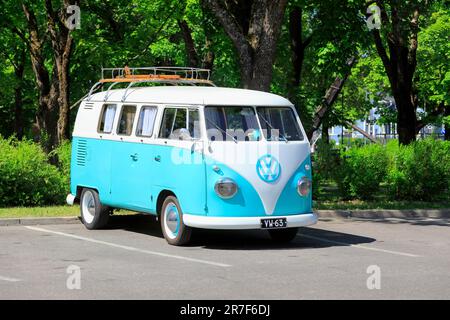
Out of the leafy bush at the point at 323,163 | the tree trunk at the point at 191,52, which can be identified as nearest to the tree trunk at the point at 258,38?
the leafy bush at the point at 323,163

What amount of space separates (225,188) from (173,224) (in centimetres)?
117

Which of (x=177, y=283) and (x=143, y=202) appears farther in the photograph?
(x=143, y=202)

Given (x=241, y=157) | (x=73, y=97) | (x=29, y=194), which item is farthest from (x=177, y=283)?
(x=73, y=97)

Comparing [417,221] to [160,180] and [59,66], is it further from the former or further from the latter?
[59,66]

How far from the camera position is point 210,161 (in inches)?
527

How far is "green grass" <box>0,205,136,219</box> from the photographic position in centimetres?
1717

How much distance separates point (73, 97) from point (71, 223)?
21.8m

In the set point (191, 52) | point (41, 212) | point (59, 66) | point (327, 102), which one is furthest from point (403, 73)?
point (41, 212)

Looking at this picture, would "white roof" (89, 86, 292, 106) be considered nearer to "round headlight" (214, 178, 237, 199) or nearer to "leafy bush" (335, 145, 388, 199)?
"round headlight" (214, 178, 237, 199)

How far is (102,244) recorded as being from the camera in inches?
553

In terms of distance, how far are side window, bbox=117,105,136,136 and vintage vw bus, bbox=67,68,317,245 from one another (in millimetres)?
17

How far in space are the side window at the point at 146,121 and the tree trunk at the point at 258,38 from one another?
194 inches
